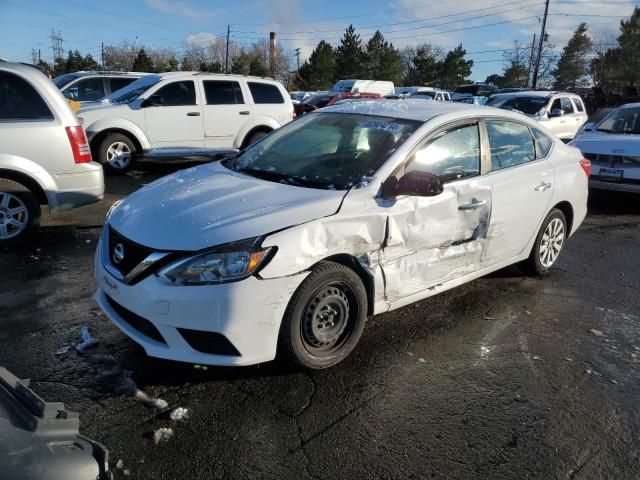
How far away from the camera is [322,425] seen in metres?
2.92

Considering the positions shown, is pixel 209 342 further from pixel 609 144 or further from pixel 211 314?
pixel 609 144

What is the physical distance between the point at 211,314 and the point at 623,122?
9223 mm

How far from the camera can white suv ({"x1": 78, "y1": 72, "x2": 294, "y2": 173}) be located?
9727 mm

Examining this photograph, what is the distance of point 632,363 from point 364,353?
186 cm

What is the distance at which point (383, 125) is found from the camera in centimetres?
414

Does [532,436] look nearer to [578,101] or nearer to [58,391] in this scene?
[58,391]

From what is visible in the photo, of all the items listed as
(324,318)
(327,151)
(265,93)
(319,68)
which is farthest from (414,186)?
(319,68)

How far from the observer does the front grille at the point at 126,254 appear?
3.12m

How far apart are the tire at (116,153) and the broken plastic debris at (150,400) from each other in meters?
7.55

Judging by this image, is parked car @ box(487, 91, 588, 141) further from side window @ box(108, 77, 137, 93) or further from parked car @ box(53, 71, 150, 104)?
parked car @ box(53, 71, 150, 104)

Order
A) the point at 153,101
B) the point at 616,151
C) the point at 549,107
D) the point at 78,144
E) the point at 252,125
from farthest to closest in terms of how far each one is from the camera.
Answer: the point at 549,107 < the point at 252,125 < the point at 153,101 < the point at 616,151 < the point at 78,144

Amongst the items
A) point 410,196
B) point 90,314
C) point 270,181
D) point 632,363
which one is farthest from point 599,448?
point 90,314

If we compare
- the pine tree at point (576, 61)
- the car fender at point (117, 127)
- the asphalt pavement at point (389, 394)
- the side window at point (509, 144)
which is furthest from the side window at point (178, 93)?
the pine tree at point (576, 61)

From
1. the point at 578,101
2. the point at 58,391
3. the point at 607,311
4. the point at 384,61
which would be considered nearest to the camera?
the point at 58,391
